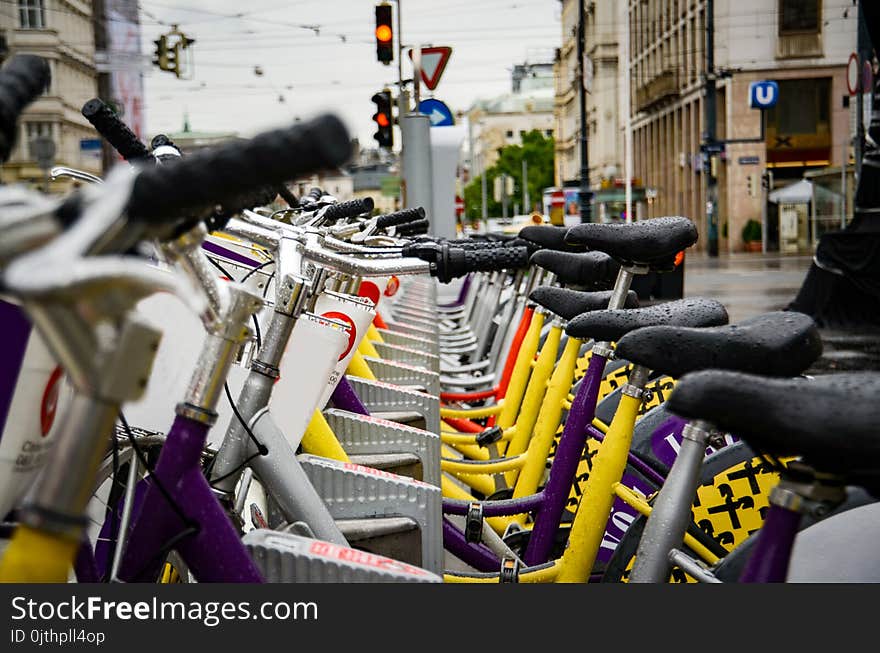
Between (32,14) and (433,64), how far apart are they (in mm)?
13460

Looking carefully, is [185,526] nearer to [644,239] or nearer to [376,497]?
[376,497]

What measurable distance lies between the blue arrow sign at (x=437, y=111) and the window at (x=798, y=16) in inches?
895

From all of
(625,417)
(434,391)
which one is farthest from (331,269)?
(434,391)

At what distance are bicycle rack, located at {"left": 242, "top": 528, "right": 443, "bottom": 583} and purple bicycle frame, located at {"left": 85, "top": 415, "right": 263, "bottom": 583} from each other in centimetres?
26

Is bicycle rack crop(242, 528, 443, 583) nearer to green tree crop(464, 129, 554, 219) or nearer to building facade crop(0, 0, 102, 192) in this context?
building facade crop(0, 0, 102, 192)

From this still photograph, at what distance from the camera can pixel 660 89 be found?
165 feet

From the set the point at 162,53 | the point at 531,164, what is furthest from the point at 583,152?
the point at 531,164

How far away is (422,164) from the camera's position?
1363 cm

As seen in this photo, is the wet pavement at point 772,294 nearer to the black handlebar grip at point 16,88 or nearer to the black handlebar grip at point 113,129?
the black handlebar grip at point 113,129

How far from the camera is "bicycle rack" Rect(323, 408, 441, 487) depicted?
346 cm

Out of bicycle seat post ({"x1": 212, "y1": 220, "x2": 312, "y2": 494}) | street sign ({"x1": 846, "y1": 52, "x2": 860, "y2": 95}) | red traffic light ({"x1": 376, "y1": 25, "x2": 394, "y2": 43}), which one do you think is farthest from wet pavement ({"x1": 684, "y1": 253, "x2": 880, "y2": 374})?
bicycle seat post ({"x1": 212, "y1": 220, "x2": 312, "y2": 494})

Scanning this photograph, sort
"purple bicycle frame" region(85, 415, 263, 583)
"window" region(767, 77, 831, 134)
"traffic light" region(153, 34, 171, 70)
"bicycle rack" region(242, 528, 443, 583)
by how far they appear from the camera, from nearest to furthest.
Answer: "purple bicycle frame" region(85, 415, 263, 583)
"bicycle rack" region(242, 528, 443, 583)
"traffic light" region(153, 34, 171, 70)
"window" region(767, 77, 831, 134)

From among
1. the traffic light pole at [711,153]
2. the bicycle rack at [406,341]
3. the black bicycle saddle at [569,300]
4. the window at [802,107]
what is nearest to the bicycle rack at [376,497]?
the black bicycle saddle at [569,300]

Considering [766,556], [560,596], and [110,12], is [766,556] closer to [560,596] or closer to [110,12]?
[560,596]
